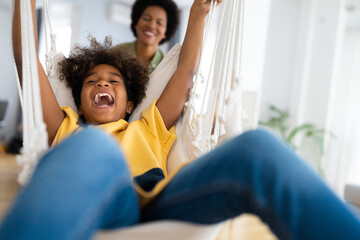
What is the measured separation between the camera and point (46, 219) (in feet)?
1.41

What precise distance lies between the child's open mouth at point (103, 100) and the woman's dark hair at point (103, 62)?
5.0 inches

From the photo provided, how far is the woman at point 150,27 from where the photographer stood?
185 cm

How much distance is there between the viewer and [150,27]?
6.19 feet

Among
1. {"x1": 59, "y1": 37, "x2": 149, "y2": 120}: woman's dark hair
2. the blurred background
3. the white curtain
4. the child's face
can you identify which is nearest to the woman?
{"x1": 59, "y1": 37, "x2": 149, "y2": 120}: woman's dark hair

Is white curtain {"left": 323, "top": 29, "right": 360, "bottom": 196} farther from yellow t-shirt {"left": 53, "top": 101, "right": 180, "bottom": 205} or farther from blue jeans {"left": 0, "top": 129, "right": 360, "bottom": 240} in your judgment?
blue jeans {"left": 0, "top": 129, "right": 360, "bottom": 240}

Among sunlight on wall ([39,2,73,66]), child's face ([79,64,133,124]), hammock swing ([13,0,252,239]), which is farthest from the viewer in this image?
sunlight on wall ([39,2,73,66])

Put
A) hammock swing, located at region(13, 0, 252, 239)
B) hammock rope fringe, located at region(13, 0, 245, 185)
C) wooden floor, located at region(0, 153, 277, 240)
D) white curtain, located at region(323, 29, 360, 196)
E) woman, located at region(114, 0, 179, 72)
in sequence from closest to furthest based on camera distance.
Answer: hammock swing, located at region(13, 0, 252, 239)
hammock rope fringe, located at region(13, 0, 245, 185)
wooden floor, located at region(0, 153, 277, 240)
woman, located at region(114, 0, 179, 72)
white curtain, located at region(323, 29, 360, 196)

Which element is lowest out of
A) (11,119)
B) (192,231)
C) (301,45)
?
(11,119)

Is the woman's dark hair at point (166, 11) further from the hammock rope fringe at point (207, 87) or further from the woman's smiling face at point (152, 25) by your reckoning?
the hammock rope fringe at point (207, 87)

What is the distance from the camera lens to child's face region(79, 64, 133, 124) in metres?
1.06

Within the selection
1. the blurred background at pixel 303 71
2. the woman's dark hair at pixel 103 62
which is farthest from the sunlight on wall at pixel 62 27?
the woman's dark hair at pixel 103 62

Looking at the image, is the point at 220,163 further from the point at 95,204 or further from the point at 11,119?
the point at 11,119

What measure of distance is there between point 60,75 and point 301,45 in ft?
12.0

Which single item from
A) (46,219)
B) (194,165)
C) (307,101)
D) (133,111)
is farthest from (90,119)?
(307,101)
